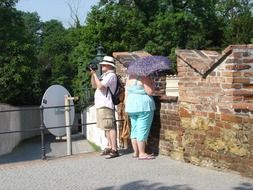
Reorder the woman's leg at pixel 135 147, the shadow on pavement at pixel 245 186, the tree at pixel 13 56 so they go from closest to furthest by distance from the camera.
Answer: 1. the shadow on pavement at pixel 245 186
2. the woman's leg at pixel 135 147
3. the tree at pixel 13 56

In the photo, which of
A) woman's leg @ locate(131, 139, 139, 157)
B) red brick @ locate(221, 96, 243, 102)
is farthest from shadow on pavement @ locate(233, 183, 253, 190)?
woman's leg @ locate(131, 139, 139, 157)

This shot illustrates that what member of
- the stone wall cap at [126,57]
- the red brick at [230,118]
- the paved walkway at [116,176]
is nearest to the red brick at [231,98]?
the red brick at [230,118]

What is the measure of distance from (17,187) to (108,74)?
2.42 m

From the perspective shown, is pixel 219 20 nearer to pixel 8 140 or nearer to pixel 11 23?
pixel 11 23

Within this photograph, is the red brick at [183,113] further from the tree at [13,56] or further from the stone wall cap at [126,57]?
the tree at [13,56]

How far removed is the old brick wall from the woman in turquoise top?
563 millimetres

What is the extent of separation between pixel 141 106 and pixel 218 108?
1.41 meters

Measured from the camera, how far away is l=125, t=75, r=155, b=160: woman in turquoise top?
7.75 m

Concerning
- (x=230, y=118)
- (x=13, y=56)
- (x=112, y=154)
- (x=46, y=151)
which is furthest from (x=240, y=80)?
(x=13, y=56)

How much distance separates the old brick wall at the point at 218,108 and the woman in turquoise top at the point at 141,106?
56 centimetres

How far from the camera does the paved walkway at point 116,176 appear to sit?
624 centimetres

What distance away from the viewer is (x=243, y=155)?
635 cm

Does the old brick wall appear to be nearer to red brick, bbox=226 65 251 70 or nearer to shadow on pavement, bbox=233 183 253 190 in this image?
red brick, bbox=226 65 251 70

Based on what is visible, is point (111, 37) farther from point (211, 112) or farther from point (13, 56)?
point (211, 112)
